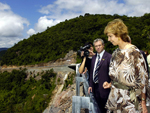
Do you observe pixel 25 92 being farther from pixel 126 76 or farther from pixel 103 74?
pixel 126 76

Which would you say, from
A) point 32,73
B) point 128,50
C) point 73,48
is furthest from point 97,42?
point 73,48

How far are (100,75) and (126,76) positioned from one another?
0.74 m

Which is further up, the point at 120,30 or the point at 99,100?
the point at 120,30

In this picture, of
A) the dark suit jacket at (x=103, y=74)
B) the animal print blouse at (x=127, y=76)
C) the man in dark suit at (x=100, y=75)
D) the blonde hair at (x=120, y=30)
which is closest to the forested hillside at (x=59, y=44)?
the man in dark suit at (x=100, y=75)

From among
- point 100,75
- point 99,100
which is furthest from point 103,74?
point 99,100

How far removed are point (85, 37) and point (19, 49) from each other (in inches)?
716

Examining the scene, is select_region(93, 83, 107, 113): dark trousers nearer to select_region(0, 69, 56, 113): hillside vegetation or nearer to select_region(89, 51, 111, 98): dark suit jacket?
select_region(89, 51, 111, 98): dark suit jacket

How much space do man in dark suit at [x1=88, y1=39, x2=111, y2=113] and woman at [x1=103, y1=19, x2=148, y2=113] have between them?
49cm

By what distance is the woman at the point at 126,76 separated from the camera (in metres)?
1.31

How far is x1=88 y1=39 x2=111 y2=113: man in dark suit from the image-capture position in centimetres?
205

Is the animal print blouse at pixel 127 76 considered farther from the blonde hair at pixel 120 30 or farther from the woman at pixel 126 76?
the blonde hair at pixel 120 30

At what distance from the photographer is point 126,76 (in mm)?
1372

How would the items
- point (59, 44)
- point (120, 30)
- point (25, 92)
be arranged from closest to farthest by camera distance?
point (120, 30) < point (25, 92) < point (59, 44)

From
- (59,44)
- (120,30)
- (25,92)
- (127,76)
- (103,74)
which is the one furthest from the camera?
(59,44)
